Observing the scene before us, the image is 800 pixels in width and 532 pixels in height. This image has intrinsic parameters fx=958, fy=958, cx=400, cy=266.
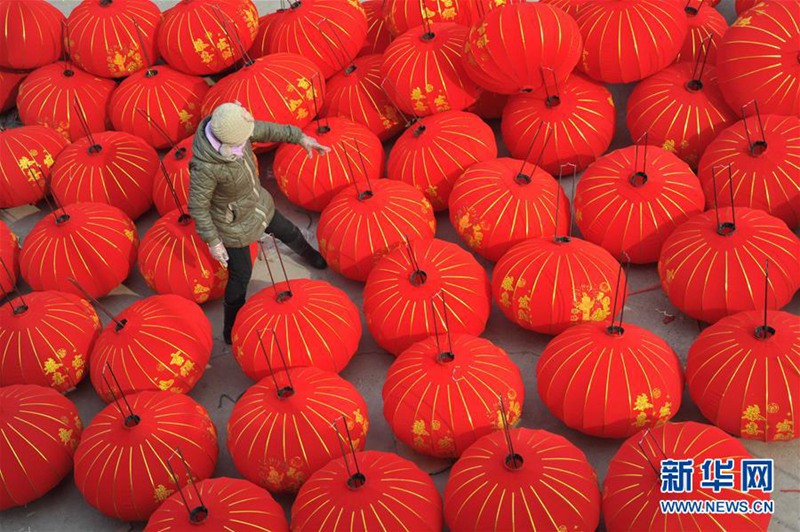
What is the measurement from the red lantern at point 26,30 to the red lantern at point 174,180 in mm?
2178

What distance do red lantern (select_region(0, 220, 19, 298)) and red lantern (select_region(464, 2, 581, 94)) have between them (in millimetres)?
3847

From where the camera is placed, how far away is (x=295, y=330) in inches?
245

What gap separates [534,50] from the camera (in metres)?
7.04

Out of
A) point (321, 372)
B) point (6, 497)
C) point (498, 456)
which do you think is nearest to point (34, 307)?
point (6, 497)

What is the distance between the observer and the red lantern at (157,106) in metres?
8.16

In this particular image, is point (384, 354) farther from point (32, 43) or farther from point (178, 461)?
point (32, 43)

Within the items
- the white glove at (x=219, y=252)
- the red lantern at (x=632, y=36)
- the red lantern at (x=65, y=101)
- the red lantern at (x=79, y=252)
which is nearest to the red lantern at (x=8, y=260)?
the red lantern at (x=79, y=252)

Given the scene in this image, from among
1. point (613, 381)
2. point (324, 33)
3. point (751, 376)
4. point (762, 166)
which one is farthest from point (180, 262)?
point (762, 166)

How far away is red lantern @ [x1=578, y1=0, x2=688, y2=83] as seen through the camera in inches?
285

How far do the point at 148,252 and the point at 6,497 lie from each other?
6.41ft

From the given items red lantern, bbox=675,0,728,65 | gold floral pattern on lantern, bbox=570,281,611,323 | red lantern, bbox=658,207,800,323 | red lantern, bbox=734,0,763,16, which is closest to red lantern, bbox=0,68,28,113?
gold floral pattern on lantern, bbox=570,281,611,323

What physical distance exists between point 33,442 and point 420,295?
259 cm

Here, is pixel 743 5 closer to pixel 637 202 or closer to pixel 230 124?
pixel 637 202

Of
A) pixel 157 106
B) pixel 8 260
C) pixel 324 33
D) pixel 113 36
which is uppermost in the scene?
pixel 113 36
